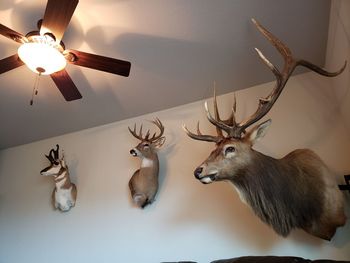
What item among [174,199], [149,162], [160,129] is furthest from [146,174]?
[160,129]

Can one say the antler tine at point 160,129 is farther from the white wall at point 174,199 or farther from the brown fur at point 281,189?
the brown fur at point 281,189

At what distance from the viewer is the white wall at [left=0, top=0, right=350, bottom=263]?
6.57 feet

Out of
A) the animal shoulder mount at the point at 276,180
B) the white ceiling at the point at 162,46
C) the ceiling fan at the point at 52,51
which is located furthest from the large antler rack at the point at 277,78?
the ceiling fan at the point at 52,51

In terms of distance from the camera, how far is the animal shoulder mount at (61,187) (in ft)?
9.41

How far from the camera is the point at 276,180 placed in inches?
65.1

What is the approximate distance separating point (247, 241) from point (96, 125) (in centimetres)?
205

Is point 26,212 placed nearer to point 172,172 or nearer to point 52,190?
point 52,190

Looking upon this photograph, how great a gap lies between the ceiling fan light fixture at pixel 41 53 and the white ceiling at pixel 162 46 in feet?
0.97

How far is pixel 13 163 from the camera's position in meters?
3.66

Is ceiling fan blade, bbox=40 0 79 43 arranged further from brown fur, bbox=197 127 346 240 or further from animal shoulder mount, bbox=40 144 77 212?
animal shoulder mount, bbox=40 144 77 212

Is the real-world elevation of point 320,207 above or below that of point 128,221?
below

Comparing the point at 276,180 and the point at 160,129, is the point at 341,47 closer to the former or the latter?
the point at 276,180

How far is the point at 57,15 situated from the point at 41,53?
0.89 ft

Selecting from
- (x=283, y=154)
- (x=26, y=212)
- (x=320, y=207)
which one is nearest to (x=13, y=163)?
(x=26, y=212)
